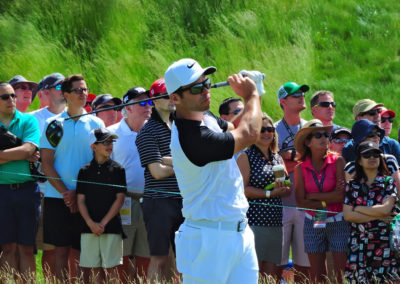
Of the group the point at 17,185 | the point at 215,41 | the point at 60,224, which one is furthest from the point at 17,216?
the point at 215,41

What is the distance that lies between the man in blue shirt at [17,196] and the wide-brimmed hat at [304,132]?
264 cm

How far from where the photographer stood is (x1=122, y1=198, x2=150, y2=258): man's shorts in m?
8.09

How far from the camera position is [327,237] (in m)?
7.43

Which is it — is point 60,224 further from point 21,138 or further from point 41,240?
point 21,138

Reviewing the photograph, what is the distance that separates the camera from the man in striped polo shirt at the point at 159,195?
726 centimetres

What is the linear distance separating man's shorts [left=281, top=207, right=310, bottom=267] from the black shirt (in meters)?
1.71

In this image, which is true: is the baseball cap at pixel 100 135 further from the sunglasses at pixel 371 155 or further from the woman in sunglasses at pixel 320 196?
the sunglasses at pixel 371 155

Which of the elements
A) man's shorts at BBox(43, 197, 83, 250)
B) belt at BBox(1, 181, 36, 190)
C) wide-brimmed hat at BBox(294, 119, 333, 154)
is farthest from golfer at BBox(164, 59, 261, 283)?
belt at BBox(1, 181, 36, 190)

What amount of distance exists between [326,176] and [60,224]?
2.70 meters

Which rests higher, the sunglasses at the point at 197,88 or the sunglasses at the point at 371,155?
the sunglasses at the point at 197,88

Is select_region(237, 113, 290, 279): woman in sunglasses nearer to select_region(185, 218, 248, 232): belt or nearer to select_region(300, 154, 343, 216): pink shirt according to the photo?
select_region(300, 154, 343, 216): pink shirt

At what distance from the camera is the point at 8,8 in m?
14.8

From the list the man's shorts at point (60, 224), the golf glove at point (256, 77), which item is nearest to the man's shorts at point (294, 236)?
the man's shorts at point (60, 224)

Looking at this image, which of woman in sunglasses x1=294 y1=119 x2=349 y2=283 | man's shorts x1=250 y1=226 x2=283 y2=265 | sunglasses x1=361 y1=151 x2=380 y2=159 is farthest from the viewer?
man's shorts x1=250 y1=226 x2=283 y2=265
